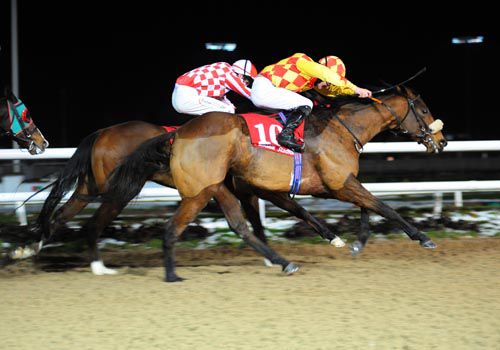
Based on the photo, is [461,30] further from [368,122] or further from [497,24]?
[368,122]

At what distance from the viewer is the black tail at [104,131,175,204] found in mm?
6062

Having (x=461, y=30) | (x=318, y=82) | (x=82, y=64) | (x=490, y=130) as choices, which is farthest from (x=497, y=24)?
(x=318, y=82)

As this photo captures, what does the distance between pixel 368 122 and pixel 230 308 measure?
8.88 feet

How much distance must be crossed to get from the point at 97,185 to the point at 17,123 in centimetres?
113

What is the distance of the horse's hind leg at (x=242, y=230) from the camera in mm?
5984

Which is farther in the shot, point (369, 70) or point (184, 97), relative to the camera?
point (369, 70)

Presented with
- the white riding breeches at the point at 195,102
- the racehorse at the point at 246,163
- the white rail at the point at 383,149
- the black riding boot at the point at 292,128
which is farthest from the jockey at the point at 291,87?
the white rail at the point at 383,149

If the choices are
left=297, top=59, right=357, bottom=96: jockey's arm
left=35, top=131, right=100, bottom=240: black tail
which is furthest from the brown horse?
left=297, top=59, right=357, bottom=96: jockey's arm

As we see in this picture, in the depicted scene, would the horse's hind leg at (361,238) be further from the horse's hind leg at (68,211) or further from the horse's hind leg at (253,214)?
the horse's hind leg at (68,211)

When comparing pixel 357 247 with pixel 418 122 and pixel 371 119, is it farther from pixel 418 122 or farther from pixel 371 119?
pixel 418 122

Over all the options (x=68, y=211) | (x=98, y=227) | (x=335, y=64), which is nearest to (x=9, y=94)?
(x=68, y=211)

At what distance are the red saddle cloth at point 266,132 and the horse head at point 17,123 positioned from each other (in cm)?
232

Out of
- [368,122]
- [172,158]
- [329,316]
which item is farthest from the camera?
[368,122]

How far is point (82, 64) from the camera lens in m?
35.4
